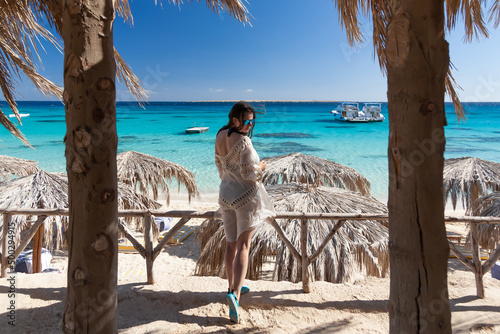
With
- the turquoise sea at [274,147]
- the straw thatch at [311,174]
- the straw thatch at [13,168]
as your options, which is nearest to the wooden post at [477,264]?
the straw thatch at [311,174]

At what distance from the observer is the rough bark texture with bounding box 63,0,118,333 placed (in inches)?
50.0

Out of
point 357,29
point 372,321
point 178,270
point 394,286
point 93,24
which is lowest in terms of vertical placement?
point 178,270

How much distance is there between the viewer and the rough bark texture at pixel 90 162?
127cm

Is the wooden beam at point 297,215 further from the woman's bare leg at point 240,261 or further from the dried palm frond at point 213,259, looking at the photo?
the dried palm frond at point 213,259

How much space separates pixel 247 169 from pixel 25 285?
2.10 m

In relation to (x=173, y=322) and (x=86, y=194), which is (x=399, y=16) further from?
(x=173, y=322)

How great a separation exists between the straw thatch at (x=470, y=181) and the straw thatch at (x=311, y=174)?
1.69 meters

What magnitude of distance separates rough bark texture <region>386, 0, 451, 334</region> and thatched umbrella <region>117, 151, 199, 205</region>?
6.25 metres

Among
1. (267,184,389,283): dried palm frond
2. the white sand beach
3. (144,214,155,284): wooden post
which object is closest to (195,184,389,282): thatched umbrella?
(267,184,389,283): dried palm frond

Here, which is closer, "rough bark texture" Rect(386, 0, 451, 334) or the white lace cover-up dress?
"rough bark texture" Rect(386, 0, 451, 334)

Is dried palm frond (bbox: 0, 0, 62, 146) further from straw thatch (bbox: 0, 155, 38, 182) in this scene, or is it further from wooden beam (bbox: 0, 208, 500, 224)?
straw thatch (bbox: 0, 155, 38, 182)

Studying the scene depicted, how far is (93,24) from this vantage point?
50.4 inches

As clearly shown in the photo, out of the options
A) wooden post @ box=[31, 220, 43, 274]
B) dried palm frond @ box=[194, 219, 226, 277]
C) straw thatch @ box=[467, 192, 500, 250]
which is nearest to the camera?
dried palm frond @ box=[194, 219, 226, 277]

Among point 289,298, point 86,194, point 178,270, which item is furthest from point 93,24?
point 178,270
